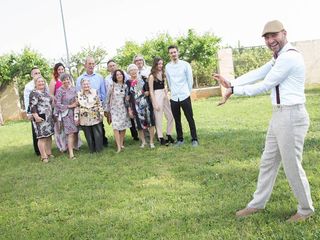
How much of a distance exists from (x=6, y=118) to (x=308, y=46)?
15524mm

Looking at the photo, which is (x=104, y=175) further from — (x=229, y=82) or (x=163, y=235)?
(x=229, y=82)

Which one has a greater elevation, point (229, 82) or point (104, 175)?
point (229, 82)

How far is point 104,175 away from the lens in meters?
6.73

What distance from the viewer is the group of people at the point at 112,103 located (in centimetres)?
830

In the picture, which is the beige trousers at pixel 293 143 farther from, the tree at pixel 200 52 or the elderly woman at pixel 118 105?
the tree at pixel 200 52

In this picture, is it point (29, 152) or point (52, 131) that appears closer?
point (52, 131)

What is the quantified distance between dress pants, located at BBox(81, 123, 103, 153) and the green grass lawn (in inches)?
10.2

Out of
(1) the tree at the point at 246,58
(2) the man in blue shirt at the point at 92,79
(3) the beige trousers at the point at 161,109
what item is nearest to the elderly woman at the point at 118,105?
(2) the man in blue shirt at the point at 92,79

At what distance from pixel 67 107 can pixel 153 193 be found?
3.67 meters

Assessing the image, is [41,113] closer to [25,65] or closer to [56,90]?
[56,90]

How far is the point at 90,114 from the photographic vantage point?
852cm

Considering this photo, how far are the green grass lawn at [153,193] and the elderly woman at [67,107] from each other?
1.54 ft

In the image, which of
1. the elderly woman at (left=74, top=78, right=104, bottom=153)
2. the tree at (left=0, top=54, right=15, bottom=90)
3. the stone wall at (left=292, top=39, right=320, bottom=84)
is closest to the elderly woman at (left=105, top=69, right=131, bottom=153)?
the elderly woman at (left=74, top=78, right=104, bottom=153)

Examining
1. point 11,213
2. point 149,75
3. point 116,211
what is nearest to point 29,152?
point 149,75
